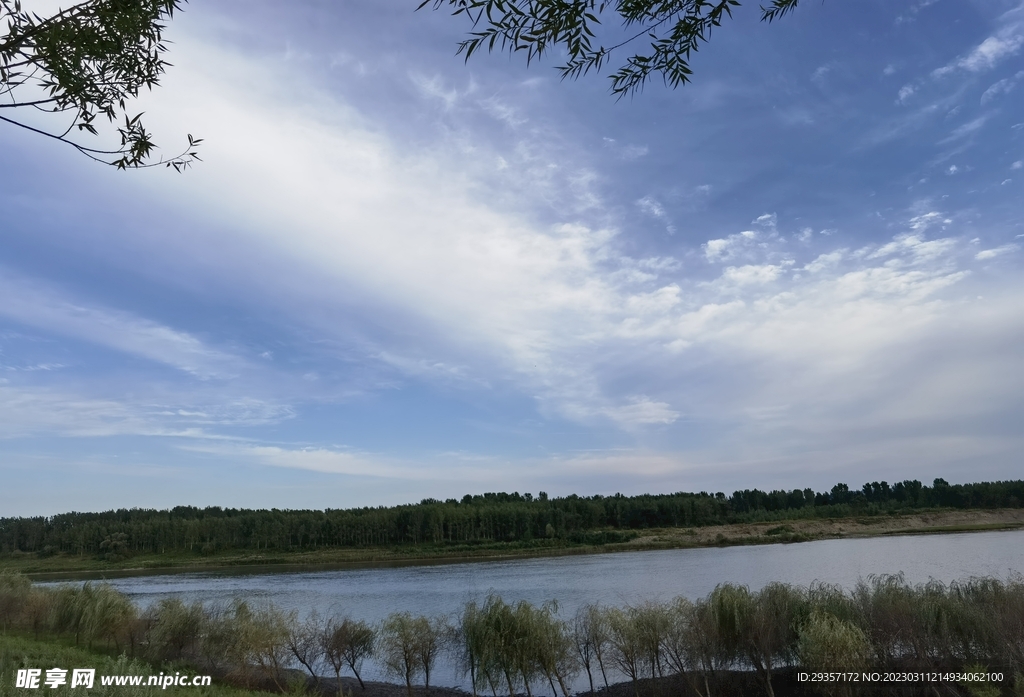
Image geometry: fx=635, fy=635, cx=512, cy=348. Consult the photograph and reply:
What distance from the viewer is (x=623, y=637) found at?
17.9 meters

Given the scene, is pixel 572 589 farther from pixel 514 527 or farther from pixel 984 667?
pixel 514 527

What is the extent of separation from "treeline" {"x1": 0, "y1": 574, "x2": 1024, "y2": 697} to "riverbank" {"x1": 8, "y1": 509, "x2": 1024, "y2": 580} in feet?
211

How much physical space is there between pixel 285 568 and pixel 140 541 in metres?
46.8

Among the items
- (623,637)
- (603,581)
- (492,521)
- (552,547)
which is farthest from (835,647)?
(492,521)

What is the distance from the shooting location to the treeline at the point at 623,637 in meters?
14.9

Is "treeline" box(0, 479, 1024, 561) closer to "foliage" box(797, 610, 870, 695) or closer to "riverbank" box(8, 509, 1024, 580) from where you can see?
"riverbank" box(8, 509, 1024, 580)

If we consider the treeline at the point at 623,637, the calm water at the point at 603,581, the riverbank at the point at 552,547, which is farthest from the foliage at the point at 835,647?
the riverbank at the point at 552,547

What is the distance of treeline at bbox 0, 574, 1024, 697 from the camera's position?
14.9 meters

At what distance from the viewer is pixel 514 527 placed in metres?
106

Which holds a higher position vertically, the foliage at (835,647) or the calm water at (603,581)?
the foliage at (835,647)

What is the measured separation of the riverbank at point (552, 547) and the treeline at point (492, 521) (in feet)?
14.9

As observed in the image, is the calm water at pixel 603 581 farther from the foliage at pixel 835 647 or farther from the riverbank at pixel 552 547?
the riverbank at pixel 552 547

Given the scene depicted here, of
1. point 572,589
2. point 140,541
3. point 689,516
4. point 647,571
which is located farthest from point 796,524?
point 140,541

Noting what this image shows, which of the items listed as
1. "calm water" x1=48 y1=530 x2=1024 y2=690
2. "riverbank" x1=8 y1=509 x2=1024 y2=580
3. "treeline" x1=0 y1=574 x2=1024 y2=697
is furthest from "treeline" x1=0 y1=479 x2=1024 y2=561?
"treeline" x1=0 y1=574 x2=1024 y2=697
